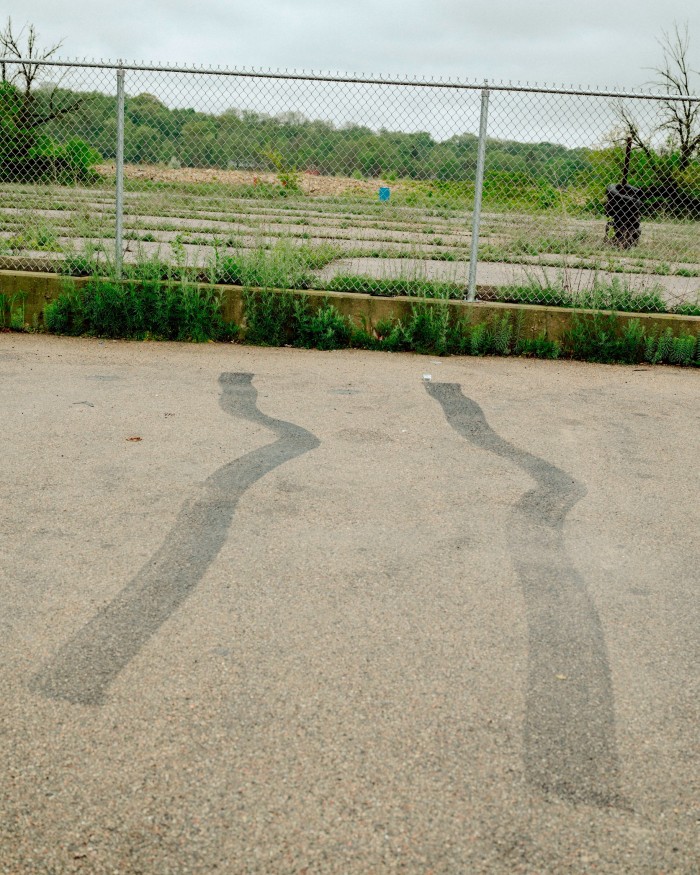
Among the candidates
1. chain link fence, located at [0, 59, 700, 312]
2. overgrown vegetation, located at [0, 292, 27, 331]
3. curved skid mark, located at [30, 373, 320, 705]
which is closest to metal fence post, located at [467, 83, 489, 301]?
chain link fence, located at [0, 59, 700, 312]

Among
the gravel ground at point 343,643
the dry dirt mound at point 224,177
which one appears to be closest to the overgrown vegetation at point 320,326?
the dry dirt mound at point 224,177

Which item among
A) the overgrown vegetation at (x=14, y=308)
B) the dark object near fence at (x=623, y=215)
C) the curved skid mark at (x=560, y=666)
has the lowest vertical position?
the curved skid mark at (x=560, y=666)

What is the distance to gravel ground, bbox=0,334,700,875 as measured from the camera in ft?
7.62

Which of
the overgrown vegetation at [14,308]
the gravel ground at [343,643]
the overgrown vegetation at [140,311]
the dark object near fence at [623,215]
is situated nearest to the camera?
the gravel ground at [343,643]

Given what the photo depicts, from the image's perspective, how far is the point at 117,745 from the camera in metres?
2.61

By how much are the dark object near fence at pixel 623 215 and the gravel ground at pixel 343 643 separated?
3.24 metres

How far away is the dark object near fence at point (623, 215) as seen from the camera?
28.5 ft

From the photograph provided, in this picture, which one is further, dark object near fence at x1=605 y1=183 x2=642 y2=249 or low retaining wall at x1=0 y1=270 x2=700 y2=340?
Answer: dark object near fence at x1=605 y1=183 x2=642 y2=249

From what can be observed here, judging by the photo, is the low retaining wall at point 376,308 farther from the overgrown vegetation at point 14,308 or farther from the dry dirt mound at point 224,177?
the dry dirt mound at point 224,177

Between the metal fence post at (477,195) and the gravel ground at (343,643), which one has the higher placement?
the metal fence post at (477,195)

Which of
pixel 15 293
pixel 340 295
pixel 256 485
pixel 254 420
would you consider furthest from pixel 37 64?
pixel 256 485

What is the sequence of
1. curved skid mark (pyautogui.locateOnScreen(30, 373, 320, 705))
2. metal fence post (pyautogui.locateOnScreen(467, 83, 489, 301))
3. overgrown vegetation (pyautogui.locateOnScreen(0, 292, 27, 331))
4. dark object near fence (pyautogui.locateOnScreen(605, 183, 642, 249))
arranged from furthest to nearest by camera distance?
dark object near fence (pyautogui.locateOnScreen(605, 183, 642, 249)) → overgrown vegetation (pyautogui.locateOnScreen(0, 292, 27, 331)) → metal fence post (pyautogui.locateOnScreen(467, 83, 489, 301)) → curved skid mark (pyautogui.locateOnScreen(30, 373, 320, 705))

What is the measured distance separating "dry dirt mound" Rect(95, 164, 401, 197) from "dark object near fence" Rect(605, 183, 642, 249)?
2010 mm

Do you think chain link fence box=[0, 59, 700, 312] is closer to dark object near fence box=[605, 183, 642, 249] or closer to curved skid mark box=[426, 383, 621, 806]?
dark object near fence box=[605, 183, 642, 249]
